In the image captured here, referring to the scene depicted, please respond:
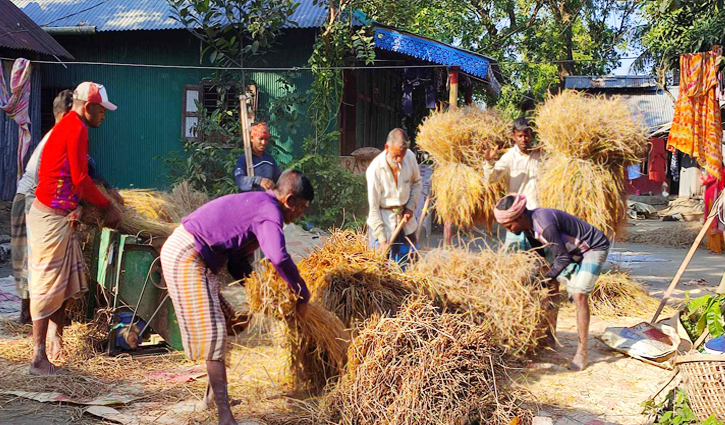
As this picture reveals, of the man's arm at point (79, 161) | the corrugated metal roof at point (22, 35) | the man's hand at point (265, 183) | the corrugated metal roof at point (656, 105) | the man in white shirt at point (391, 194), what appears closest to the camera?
the man's arm at point (79, 161)

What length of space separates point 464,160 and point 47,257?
381 cm

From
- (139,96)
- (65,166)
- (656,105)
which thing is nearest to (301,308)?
(65,166)

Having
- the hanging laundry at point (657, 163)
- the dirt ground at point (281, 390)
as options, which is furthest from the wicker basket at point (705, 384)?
the hanging laundry at point (657, 163)

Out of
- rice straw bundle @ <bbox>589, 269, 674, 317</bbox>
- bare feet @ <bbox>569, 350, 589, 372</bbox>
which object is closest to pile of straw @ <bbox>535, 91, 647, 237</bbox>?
rice straw bundle @ <bbox>589, 269, 674, 317</bbox>

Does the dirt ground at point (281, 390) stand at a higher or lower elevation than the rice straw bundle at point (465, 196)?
lower

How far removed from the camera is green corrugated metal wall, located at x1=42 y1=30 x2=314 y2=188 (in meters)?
12.1

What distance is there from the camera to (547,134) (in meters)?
6.07

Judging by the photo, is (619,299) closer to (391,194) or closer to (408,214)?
(408,214)

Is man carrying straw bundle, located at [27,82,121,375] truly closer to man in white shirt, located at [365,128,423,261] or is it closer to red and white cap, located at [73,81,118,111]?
red and white cap, located at [73,81,118,111]

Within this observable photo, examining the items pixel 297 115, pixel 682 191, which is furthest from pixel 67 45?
pixel 682 191

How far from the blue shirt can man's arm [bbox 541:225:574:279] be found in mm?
2791

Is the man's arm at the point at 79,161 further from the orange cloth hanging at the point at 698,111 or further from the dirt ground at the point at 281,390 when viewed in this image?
the orange cloth hanging at the point at 698,111

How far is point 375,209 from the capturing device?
559 cm

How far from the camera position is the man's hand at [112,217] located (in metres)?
4.68
